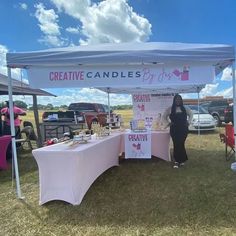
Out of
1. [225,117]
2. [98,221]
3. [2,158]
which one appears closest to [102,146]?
[98,221]

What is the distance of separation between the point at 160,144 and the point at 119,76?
129 inches

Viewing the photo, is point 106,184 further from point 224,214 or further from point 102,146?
point 224,214

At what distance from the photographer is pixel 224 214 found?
13.2ft

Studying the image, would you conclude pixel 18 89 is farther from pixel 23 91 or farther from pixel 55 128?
pixel 55 128

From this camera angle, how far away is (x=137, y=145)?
7.00m

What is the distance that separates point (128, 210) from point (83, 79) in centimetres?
218

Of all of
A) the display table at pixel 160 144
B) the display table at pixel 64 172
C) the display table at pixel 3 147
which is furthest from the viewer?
the display table at pixel 160 144

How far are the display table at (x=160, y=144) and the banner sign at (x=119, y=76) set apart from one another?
9.54ft

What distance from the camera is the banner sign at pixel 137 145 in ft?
22.8

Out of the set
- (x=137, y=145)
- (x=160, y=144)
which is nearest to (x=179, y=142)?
(x=160, y=144)

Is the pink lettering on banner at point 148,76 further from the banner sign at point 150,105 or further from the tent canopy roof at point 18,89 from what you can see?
the banner sign at point 150,105

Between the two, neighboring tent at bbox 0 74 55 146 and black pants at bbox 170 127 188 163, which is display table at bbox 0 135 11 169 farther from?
black pants at bbox 170 127 188 163

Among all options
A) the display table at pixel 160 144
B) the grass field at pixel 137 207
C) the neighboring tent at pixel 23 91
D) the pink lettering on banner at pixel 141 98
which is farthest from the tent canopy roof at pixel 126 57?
the pink lettering on banner at pixel 141 98

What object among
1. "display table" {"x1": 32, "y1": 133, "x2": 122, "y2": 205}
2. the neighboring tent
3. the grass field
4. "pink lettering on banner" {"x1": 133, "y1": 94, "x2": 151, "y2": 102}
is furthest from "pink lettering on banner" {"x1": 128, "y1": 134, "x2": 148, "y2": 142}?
the neighboring tent
